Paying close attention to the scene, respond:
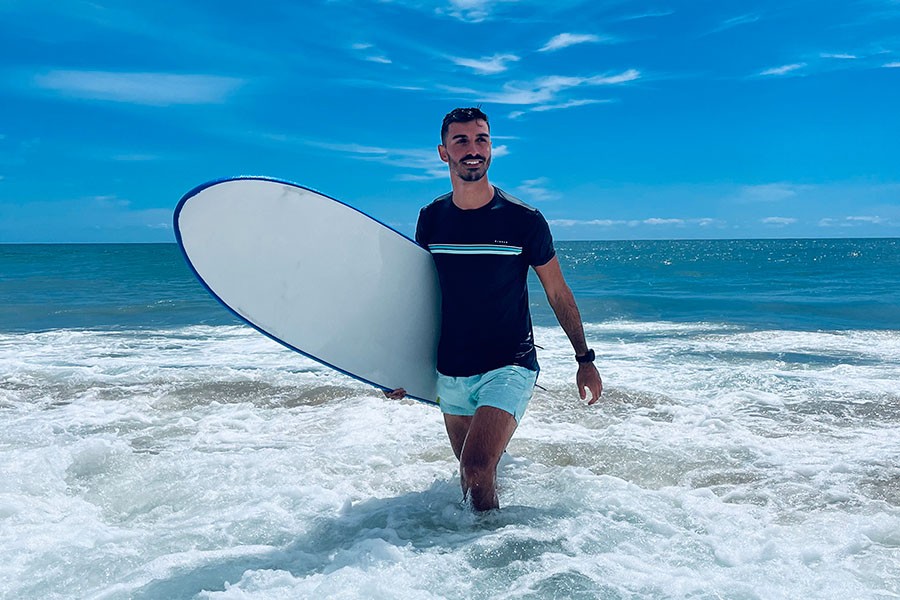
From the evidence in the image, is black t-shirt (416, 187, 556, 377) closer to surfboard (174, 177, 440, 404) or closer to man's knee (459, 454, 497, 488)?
man's knee (459, 454, 497, 488)

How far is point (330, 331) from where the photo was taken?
418 centimetres

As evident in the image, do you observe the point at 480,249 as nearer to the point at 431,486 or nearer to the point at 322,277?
the point at 322,277

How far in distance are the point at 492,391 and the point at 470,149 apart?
1089 millimetres

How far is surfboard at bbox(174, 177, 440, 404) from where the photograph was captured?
395 cm

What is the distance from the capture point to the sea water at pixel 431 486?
290 cm

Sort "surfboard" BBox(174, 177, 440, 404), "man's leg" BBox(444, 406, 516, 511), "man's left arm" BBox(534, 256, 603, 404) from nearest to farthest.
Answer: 1. "man's leg" BBox(444, 406, 516, 511)
2. "man's left arm" BBox(534, 256, 603, 404)
3. "surfboard" BBox(174, 177, 440, 404)

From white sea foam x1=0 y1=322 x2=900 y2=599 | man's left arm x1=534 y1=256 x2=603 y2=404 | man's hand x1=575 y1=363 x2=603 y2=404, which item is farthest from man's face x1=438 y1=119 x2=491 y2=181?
white sea foam x1=0 y1=322 x2=900 y2=599

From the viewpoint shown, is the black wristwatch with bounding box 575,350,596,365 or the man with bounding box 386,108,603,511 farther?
the black wristwatch with bounding box 575,350,596,365

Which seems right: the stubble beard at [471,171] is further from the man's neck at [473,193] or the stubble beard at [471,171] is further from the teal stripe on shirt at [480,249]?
the teal stripe on shirt at [480,249]

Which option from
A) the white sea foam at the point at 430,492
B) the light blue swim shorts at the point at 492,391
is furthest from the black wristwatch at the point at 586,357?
the white sea foam at the point at 430,492

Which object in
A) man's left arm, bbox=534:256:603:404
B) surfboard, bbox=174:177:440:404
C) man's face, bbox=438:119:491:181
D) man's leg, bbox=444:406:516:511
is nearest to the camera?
man's leg, bbox=444:406:516:511

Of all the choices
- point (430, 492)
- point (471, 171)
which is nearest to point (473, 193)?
point (471, 171)

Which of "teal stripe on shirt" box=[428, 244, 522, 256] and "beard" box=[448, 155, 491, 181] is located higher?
"beard" box=[448, 155, 491, 181]

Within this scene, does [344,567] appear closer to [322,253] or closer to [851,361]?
[322,253]
